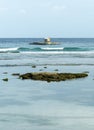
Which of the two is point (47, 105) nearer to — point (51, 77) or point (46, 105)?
point (46, 105)

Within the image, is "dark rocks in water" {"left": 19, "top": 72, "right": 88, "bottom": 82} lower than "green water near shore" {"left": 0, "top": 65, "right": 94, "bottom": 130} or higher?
higher

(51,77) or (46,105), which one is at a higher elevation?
(51,77)

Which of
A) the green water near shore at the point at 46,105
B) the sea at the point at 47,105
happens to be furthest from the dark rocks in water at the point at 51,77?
the green water near shore at the point at 46,105

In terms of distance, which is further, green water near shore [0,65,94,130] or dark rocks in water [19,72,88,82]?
dark rocks in water [19,72,88,82]

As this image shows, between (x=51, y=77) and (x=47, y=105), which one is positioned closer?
(x=47, y=105)

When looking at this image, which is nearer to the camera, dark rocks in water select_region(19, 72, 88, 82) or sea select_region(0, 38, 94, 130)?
sea select_region(0, 38, 94, 130)

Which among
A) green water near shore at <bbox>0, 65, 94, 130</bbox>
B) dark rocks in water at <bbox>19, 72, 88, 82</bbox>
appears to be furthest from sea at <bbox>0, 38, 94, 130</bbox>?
dark rocks in water at <bbox>19, 72, 88, 82</bbox>

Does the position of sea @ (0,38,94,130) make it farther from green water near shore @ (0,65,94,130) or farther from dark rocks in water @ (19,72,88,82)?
dark rocks in water @ (19,72,88,82)

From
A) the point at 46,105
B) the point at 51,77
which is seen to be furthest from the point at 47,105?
the point at 51,77

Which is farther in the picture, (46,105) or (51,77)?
(51,77)

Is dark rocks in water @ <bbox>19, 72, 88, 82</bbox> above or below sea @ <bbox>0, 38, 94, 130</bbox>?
above

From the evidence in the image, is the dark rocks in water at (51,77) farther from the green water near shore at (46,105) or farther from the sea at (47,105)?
the green water near shore at (46,105)

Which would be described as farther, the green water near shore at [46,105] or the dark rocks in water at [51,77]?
the dark rocks in water at [51,77]

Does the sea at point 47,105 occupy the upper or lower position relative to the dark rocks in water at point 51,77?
lower
